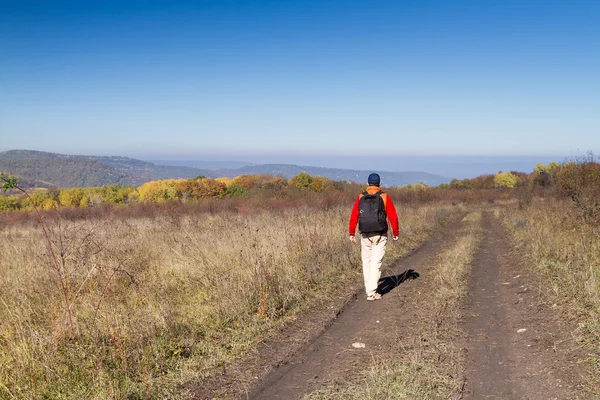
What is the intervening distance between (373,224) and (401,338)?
223 cm

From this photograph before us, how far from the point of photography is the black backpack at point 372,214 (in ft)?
23.0

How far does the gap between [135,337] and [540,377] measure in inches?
184

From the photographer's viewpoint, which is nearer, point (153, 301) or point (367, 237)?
point (153, 301)

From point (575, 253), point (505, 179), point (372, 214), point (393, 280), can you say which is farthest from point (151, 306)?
point (505, 179)

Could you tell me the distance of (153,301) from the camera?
6.71 metres

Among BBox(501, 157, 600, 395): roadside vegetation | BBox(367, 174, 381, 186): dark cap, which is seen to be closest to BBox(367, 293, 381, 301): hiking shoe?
BBox(367, 174, 381, 186): dark cap

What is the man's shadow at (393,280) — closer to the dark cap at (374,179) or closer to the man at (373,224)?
the man at (373,224)

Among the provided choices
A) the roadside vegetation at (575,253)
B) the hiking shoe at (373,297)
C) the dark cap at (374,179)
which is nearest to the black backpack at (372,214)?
the dark cap at (374,179)

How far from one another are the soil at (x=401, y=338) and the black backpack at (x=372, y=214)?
1.37 meters

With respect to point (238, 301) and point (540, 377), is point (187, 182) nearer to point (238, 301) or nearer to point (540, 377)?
point (238, 301)

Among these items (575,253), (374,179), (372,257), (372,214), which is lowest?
(575,253)

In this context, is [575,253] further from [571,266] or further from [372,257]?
[372,257]

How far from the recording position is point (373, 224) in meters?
7.00

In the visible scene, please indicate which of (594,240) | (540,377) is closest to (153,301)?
(540,377)
